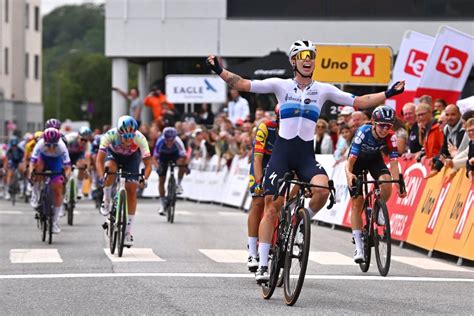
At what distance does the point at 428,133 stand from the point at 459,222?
2849 millimetres

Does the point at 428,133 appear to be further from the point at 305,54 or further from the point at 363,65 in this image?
the point at 305,54

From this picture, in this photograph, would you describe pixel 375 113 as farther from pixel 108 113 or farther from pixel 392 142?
pixel 108 113

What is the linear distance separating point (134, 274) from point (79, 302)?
2.64 metres

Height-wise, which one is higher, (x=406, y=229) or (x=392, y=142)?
(x=392, y=142)

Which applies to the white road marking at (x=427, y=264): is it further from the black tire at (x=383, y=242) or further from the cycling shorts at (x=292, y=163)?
the cycling shorts at (x=292, y=163)

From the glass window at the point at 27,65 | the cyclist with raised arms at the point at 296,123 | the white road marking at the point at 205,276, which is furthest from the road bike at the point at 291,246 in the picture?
the glass window at the point at 27,65

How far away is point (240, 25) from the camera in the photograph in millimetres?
44312

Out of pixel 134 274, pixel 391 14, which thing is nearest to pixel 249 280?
pixel 134 274

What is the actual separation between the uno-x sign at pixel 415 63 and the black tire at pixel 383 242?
9728mm

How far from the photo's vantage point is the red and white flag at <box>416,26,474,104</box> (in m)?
22.1

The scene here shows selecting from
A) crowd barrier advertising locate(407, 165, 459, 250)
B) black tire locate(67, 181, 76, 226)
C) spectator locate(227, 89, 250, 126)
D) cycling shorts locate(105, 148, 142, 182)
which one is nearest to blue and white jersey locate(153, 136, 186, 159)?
black tire locate(67, 181, 76, 226)

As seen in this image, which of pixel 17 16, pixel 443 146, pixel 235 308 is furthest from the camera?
pixel 17 16

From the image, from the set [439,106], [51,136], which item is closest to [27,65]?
[51,136]

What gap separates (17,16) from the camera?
278 ft
